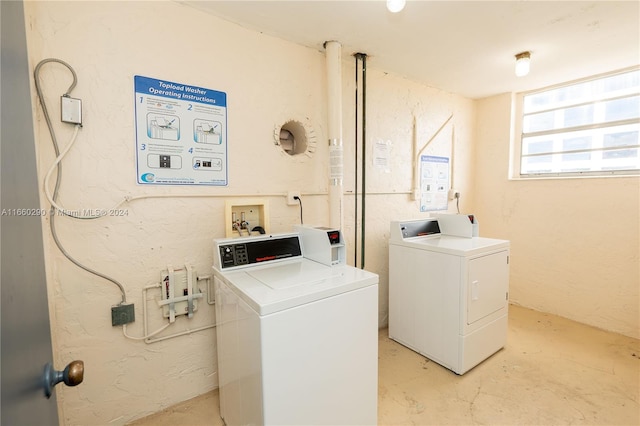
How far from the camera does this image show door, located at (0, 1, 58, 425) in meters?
0.45

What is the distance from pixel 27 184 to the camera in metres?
0.59

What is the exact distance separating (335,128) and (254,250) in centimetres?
106

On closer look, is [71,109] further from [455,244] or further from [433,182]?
[433,182]

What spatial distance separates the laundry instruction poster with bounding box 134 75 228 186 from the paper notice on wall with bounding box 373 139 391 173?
1.31 meters

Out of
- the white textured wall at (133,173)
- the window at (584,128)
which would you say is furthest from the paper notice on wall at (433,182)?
the white textured wall at (133,173)

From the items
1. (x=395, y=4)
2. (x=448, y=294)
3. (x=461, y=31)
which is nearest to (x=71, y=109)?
(x=395, y=4)

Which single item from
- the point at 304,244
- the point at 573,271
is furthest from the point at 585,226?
the point at 304,244

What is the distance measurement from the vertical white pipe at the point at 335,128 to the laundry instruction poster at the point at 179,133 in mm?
736

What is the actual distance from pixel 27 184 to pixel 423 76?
2.84m

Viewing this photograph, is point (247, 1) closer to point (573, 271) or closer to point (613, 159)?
point (613, 159)

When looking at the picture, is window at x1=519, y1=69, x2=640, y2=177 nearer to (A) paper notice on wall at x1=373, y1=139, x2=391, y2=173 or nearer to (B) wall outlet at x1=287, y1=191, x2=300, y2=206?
(A) paper notice on wall at x1=373, y1=139, x2=391, y2=173

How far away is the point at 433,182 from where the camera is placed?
3.04 meters

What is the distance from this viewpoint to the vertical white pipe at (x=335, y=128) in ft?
6.79

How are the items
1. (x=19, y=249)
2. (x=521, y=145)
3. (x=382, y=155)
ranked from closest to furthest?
(x=19, y=249) < (x=382, y=155) < (x=521, y=145)
